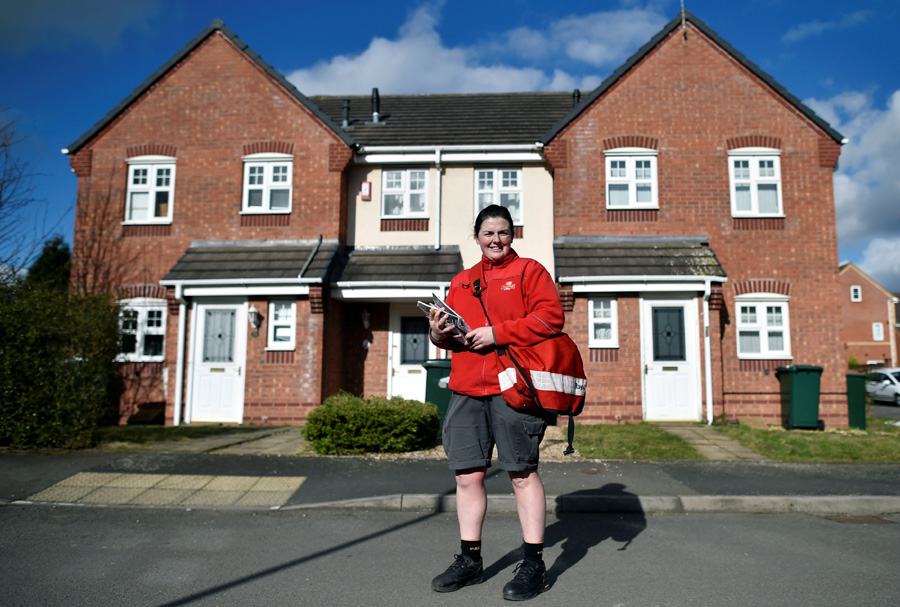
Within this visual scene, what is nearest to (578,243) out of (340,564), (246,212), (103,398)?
(246,212)

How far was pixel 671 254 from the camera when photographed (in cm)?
1205

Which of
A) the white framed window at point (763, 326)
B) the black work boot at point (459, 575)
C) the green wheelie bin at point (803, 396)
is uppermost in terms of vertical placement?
the white framed window at point (763, 326)

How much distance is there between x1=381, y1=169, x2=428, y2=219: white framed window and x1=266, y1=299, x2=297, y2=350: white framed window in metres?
2.91

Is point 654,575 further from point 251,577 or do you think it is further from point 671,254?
point 671,254

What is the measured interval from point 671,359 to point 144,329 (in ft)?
34.7

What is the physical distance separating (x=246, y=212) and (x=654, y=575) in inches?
445

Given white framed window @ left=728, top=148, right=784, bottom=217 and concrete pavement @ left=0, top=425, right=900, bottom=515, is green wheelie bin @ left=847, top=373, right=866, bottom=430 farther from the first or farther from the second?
concrete pavement @ left=0, top=425, right=900, bottom=515

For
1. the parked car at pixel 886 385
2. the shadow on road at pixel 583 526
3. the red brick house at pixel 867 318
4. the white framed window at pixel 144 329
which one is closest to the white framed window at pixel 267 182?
the white framed window at pixel 144 329

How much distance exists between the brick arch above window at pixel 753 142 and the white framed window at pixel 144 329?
12.1 m

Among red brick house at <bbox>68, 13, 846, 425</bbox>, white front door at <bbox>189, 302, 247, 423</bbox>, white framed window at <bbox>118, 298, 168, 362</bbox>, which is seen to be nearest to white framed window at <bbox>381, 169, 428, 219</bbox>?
red brick house at <bbox>68, 13, 846, 425</bbox>

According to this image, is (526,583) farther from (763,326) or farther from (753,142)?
(753,142)

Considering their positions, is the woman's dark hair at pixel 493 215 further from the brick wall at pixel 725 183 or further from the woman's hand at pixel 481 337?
the brick wall at pixel 725 183

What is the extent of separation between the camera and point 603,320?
11.9 metres

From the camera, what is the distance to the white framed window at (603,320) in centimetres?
1184
